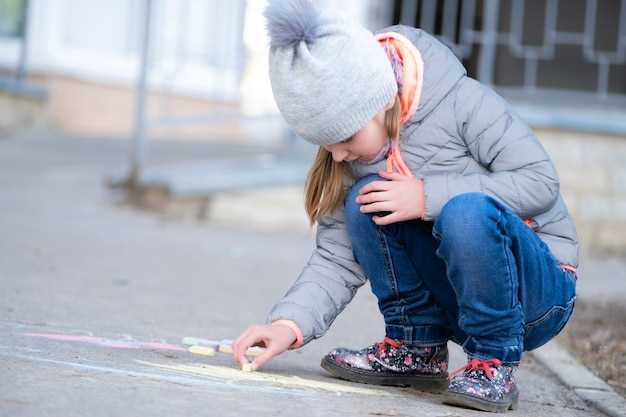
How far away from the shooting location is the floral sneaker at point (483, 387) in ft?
8.13

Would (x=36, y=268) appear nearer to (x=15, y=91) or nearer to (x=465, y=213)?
(x=465, y=213)

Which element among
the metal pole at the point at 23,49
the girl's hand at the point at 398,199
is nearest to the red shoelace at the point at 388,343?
the girl's hand at the point at 398,199

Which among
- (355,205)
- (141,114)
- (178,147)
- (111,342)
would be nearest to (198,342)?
(111,342)

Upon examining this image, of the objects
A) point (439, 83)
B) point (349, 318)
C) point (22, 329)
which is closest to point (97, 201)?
point (349, 318)

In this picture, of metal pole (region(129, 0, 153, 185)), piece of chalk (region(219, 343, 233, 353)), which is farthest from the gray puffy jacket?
metal pole (region(129, 0, 153, 185))

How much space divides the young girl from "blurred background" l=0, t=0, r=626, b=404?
1.10 feet

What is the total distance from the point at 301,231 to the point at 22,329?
313 centimetres

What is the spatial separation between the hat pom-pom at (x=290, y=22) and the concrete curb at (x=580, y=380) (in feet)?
3.96

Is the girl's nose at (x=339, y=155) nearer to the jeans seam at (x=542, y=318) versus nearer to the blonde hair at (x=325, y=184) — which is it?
the blonde hair at (x=325, y=184)

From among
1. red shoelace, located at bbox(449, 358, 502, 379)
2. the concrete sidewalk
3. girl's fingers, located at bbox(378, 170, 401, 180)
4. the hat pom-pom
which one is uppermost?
the hat pom-pom

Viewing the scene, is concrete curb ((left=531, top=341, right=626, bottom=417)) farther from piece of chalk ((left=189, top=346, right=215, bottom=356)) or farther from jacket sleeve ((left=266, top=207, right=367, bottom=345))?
piece of chalk ((left=189, top=346, right=215, bottom=356))

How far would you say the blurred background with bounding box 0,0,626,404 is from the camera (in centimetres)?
462

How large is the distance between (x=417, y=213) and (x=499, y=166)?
0.22 meters

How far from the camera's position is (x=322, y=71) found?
2.38m
